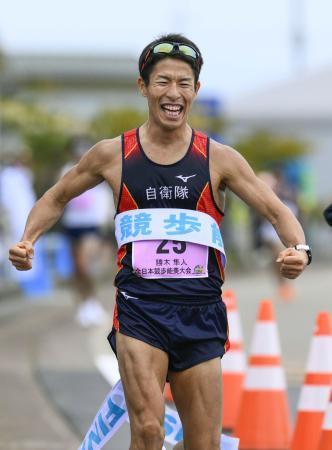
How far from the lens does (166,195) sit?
5.61 metres

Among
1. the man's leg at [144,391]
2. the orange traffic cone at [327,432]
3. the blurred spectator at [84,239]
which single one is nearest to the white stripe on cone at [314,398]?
the orange traffic cone at [327,432]

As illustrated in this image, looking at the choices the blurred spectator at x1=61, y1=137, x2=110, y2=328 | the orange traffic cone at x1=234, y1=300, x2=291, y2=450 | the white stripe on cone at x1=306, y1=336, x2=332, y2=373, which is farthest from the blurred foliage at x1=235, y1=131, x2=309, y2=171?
the white stripe on cone at x1=306, y1=336, x2=332, y2=373

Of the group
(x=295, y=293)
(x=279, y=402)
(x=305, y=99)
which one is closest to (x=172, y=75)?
(x=279, y=402)

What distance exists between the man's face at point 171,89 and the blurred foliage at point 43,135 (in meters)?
24.1

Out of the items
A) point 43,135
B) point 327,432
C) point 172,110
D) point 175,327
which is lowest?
point 327,432

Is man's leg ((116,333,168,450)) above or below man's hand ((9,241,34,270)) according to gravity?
below

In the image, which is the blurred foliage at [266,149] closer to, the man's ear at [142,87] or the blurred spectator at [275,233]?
the blurred spectator at [275,233]

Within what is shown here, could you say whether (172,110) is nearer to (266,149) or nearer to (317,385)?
(317,385)

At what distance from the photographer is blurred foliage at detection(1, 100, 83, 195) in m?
30.1

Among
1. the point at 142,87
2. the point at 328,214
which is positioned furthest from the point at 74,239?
the point at 142,87

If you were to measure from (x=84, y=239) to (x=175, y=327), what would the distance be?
9.23 m

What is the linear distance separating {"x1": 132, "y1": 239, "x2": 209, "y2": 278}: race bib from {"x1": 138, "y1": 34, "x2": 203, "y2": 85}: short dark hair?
0.72 m

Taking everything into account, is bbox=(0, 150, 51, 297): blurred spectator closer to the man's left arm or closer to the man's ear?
the man's ear

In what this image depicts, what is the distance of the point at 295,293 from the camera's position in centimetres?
1958
